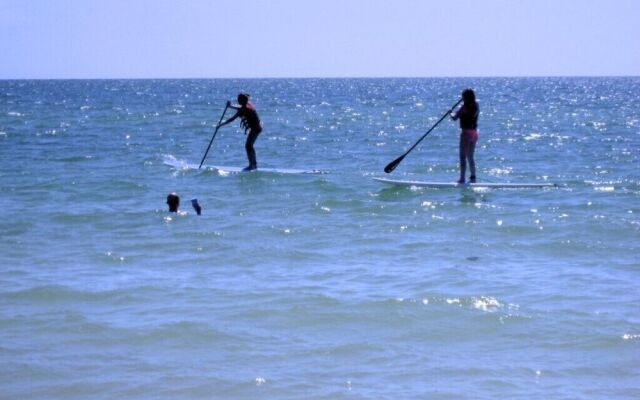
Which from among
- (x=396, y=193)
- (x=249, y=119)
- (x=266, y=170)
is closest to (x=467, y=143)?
(x=396, y=193)

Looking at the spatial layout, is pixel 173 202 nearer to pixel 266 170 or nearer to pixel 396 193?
pixel 396 193

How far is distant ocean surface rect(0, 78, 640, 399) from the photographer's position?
6.20 m

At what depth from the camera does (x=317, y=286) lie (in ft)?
27.9

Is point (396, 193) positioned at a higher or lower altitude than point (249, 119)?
lower

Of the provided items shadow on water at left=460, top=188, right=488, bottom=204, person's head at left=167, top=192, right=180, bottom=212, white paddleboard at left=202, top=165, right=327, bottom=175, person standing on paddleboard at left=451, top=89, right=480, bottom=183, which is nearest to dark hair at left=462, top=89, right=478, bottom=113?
person standing on paddleboard at left=451, top=89, right=480, bottom=183

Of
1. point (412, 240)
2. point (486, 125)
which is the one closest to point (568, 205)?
point (412, 240)

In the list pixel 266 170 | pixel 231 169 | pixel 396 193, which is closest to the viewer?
pixel 396 193

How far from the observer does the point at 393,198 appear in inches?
561

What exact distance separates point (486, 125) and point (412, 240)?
25.4 metres

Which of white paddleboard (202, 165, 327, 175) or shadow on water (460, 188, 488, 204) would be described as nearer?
shadow on water (460, 188, 488, 204)

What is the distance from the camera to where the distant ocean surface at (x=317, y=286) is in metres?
6.20

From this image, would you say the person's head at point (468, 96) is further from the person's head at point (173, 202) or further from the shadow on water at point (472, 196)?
the person's head at point (173, 202)

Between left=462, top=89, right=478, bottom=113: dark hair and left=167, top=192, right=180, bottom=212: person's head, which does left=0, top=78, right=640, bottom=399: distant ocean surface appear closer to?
left=167, top=192, right=180, bottom=212: person's head

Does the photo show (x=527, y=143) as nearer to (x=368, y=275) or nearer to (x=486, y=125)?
(x=486, y=125)
